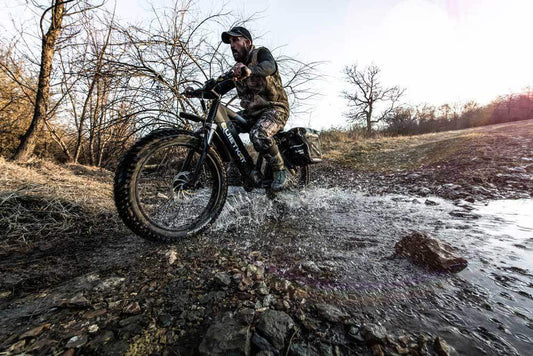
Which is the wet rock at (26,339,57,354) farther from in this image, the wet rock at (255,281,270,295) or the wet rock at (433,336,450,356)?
the wet rock at (433,336,450,356)

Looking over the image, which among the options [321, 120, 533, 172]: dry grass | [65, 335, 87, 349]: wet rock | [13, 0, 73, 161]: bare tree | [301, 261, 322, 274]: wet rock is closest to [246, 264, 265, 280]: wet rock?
[301, 261, 322, 274]: wet rock

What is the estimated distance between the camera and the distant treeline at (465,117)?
2967cm

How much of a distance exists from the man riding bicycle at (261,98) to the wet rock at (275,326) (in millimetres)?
2131

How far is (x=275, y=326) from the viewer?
0.89 meters

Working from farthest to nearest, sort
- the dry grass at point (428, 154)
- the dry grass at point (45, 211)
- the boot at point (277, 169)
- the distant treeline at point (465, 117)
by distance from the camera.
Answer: the distant treeline at point (465, 117) → the dry grass at point (428, 154) → the boot at point (277, 169) → the dry grass at point (45, 211)

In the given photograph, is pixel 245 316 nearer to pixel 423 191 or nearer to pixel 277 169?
pixel 277 169

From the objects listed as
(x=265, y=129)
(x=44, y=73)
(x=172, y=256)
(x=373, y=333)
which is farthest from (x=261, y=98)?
(x=44, y=73)

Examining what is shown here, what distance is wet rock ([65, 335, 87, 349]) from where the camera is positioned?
2.64 feet

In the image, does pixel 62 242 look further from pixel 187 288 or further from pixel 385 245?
pixel 385 245

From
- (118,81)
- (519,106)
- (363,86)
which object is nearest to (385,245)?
(118,81)

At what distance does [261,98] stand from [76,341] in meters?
2.78

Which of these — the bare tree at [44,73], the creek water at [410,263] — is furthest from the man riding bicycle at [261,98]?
the bare tree at [44,73]

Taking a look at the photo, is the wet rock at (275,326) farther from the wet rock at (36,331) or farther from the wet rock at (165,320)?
the wet rock at (36,331)

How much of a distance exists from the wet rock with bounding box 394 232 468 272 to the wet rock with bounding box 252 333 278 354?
1.14 metres
